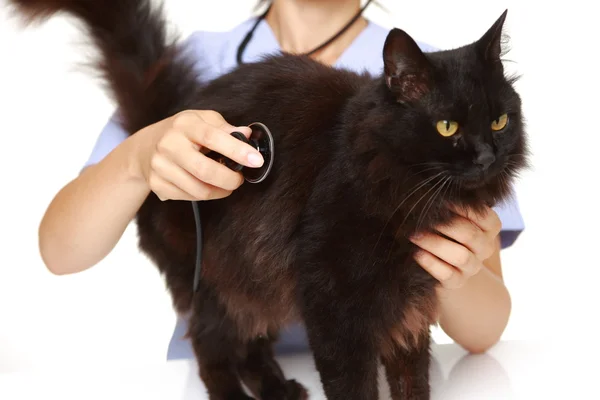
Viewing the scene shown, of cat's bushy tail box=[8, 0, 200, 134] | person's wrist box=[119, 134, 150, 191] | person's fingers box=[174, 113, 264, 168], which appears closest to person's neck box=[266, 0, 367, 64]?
cat's bushy tail box=[8, 0, 200, 134]

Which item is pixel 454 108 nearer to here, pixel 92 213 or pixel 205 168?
pixel 205 168

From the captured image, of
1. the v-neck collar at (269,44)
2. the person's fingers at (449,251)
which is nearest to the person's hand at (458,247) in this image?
the person's fingers at (449,251)

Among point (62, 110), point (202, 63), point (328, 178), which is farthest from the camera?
point (62, 110)

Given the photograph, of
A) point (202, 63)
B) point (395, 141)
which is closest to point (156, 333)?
point (202, 63)

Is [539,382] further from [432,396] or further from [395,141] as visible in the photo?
[395,141]

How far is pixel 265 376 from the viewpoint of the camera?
147 cm

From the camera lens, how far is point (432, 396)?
4.52 ft

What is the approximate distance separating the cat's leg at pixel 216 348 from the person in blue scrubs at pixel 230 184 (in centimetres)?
20

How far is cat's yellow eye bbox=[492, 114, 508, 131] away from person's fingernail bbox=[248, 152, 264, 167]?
38 cm

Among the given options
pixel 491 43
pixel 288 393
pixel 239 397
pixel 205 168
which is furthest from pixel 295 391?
pixel 491 43

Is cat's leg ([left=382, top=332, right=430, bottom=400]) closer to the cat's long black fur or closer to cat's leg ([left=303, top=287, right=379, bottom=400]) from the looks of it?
the cat's long black fur

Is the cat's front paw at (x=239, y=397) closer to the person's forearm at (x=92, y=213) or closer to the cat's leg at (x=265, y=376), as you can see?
the cat's leg at (x=265, y=376)

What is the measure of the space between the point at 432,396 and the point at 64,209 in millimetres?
931

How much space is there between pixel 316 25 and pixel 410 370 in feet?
3.15
